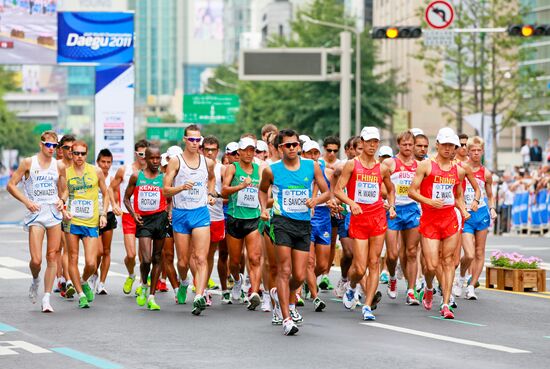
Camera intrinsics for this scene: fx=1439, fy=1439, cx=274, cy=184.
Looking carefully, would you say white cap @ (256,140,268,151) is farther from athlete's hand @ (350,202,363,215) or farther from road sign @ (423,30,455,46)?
road sign @ (423,30,455,46)

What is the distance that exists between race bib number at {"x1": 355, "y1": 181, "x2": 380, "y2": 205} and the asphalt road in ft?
3.93

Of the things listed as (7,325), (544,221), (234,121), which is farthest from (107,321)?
(234,121)

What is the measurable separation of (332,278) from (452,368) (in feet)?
32.4

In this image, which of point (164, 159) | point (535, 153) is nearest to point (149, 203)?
point (164, 159)

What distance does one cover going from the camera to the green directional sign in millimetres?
84250

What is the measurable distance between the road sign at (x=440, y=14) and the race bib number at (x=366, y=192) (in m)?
20.1

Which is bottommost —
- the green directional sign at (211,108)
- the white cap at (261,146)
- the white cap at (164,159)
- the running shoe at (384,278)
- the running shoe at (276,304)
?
the running shoe at (384,278)

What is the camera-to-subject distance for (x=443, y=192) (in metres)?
14.9

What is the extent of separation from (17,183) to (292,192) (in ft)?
11.0

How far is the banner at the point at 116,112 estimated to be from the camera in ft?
126

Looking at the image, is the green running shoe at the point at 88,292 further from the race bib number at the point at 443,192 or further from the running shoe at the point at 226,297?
the race bib number at the point at 443,192

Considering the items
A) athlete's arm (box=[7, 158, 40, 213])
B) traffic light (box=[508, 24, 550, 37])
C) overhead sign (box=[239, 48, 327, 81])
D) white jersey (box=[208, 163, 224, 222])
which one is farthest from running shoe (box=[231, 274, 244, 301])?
overhead sign (box=[239, 48, 327, 81])

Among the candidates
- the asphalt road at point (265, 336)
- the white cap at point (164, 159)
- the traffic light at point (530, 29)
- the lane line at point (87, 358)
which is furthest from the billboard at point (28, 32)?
the lane line at point (87, 358)

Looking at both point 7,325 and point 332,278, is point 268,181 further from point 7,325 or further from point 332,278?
point 332,278
